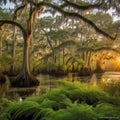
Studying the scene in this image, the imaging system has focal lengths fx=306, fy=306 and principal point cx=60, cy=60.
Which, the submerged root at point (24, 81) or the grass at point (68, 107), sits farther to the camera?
the submerged root at point (24, 81)

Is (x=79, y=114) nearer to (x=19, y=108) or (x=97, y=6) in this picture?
(x=19, y=108)

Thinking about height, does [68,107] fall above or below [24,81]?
above

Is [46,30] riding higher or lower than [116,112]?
higher

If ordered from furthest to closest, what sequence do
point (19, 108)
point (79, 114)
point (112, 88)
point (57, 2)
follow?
1. point (57, 2)
2. point (112, 88)
3. point (19, 108)
4. point (79, 114)

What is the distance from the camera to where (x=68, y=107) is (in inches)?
216

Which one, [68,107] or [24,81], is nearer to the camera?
[68,107]

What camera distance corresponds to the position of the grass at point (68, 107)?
5.15 metres

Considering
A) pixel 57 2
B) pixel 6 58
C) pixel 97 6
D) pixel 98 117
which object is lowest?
pixel 98 117

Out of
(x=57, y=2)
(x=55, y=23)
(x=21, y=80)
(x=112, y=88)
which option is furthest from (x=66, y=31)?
(x=112, y=88)

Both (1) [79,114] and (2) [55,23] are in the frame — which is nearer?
(1) [79,114]

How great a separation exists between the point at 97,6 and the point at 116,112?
45.8 feet

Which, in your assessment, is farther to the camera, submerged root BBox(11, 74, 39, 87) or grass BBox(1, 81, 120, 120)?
submerged root BBox(11, 74, 39, 87)

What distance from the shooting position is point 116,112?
5.41 m

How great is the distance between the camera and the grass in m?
5.15
